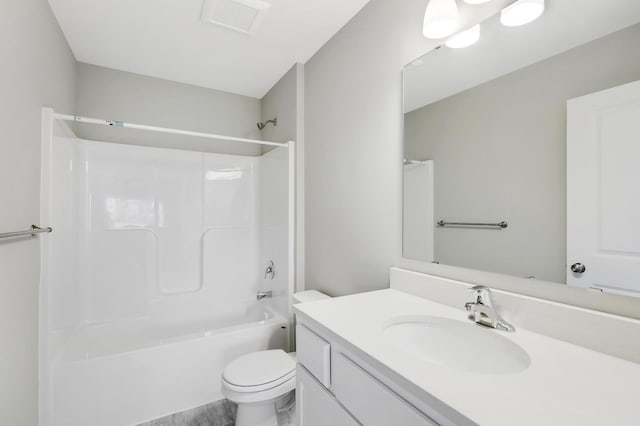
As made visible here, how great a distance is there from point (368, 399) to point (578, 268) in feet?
2.35

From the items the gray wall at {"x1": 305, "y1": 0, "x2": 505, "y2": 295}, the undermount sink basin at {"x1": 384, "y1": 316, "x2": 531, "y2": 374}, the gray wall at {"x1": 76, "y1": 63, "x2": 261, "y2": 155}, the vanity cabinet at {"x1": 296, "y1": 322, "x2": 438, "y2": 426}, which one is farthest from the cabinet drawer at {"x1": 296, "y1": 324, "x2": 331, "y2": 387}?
the gray wall at {"x1": 76, "y1": 63, "x2": 261, "y2": 155}

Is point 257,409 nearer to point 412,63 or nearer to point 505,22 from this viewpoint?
point 412,63

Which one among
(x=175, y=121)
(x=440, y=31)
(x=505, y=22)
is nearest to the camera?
(x=505, y=22)

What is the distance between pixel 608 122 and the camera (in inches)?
31.2

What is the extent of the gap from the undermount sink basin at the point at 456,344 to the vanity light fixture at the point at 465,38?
106 centimetres

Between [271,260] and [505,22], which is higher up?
[505,22]

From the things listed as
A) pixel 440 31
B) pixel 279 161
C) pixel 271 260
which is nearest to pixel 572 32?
pixel 440 31

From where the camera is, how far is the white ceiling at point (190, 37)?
5.51 feet

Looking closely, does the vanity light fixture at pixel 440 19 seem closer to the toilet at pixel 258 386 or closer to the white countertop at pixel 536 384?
the white countertop at pixel 536 384

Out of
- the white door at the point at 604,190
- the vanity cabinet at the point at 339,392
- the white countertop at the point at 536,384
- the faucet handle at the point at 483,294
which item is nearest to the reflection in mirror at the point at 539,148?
the white door at the point at 604,190

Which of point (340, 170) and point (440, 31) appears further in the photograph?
point (340, 170)

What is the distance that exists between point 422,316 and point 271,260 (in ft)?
5.85

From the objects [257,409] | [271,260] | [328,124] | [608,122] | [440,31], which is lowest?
[257,409]

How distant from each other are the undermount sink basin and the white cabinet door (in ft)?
0.85
